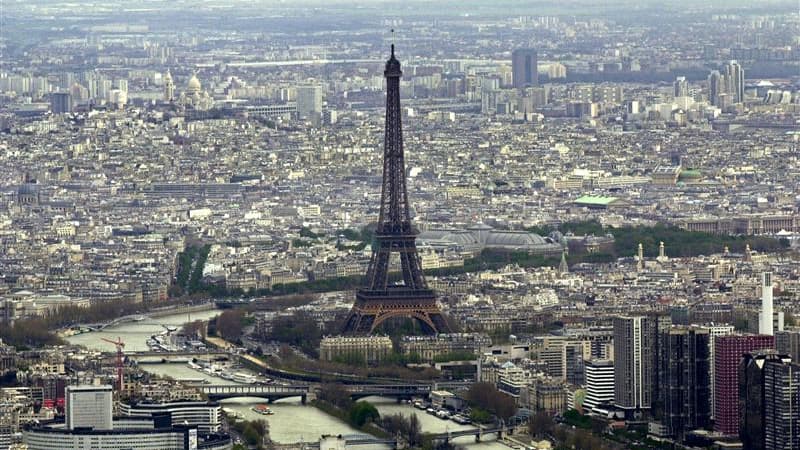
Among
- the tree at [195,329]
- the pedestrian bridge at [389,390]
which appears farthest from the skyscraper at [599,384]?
the tree at [195,329]

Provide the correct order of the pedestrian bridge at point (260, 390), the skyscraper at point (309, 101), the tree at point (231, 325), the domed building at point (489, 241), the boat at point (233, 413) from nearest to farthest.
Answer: the boat at point (233, 413) → the pedestrian bridge at point (260, 390) → the tree at point (231, 325) → the domed building at point (489, 241) → the skyscraper at point (309, 101)

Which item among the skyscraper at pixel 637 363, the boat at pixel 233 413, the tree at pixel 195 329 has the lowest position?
the tree at pixel 195 329

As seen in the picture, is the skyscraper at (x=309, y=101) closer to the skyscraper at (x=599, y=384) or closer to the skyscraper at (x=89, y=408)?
the skyscraper at (x=599, y=384)

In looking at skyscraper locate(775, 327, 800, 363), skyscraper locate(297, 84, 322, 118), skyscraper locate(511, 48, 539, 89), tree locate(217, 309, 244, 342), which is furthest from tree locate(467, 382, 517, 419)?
skyscraper locate(511, 48, 539, 89)

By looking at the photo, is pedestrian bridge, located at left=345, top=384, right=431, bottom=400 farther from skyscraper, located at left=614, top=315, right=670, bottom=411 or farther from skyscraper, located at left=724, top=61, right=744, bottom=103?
skyscraper, located at left=724, top=61, right=744, bottom=103

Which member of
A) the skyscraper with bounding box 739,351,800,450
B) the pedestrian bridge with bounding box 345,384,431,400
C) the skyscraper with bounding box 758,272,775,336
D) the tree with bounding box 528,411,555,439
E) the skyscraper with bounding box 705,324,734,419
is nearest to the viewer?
the skyscraper with bounding box 739,351,800,450

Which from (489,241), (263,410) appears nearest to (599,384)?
(263,410)

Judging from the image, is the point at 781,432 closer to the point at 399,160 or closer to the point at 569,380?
the point at 569,380

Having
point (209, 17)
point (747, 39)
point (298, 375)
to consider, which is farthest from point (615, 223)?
point (209, 17)
